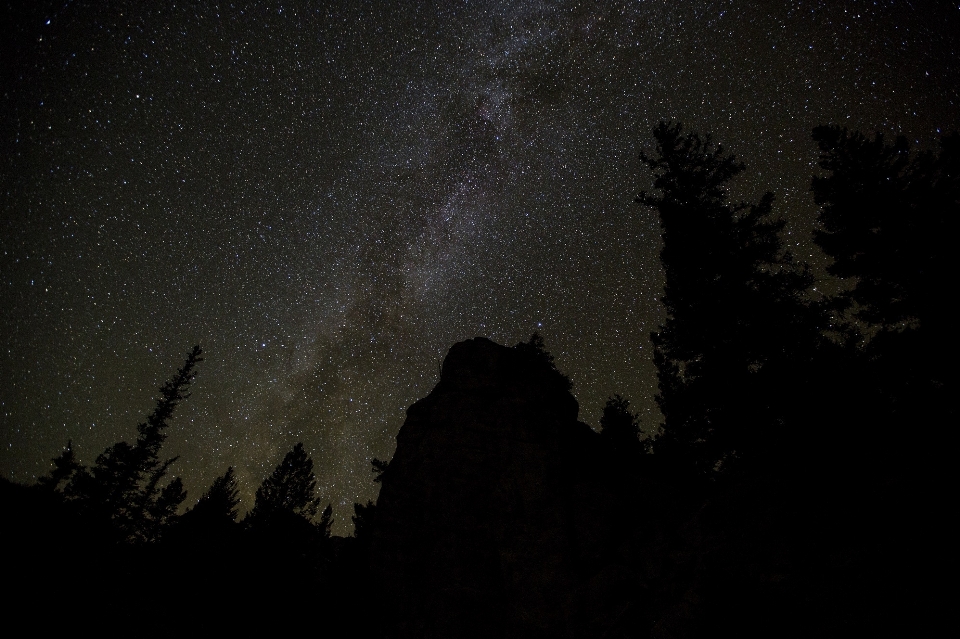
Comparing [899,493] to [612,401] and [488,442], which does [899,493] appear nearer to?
[488,442]

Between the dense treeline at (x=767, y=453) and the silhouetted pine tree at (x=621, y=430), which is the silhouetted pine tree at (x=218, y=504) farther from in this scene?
the silhouetted pine tree at (x=621, y=430)

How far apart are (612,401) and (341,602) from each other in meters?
21.8

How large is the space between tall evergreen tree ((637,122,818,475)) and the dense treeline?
0.06 meters

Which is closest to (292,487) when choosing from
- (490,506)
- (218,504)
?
(218,504)

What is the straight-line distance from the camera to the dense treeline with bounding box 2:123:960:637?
9.80 m

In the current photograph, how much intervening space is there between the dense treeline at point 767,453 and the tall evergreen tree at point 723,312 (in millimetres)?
61

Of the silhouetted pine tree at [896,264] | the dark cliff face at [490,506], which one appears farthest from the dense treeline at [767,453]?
the dark cliff face at [490,506]

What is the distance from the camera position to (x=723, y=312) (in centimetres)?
1557

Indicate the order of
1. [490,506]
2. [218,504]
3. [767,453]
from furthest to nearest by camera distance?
[218,504]
[490,506]
[767,453]

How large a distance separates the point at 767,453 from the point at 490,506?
1393cm

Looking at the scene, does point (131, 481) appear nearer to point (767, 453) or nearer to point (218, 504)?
point (218, 504)

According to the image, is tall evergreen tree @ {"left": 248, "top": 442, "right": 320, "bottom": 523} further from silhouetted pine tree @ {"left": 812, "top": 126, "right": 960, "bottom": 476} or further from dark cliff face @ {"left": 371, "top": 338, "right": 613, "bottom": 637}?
silhouetted pine tree @ {"left": 812, "top": 126, "right": 960, "bottom": 476}

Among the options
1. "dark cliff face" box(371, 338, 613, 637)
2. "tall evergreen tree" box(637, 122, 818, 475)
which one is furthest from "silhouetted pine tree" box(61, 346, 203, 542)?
"tall evergreen tree" box(637, 122, 818, 475)

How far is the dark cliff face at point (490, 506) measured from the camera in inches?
729
